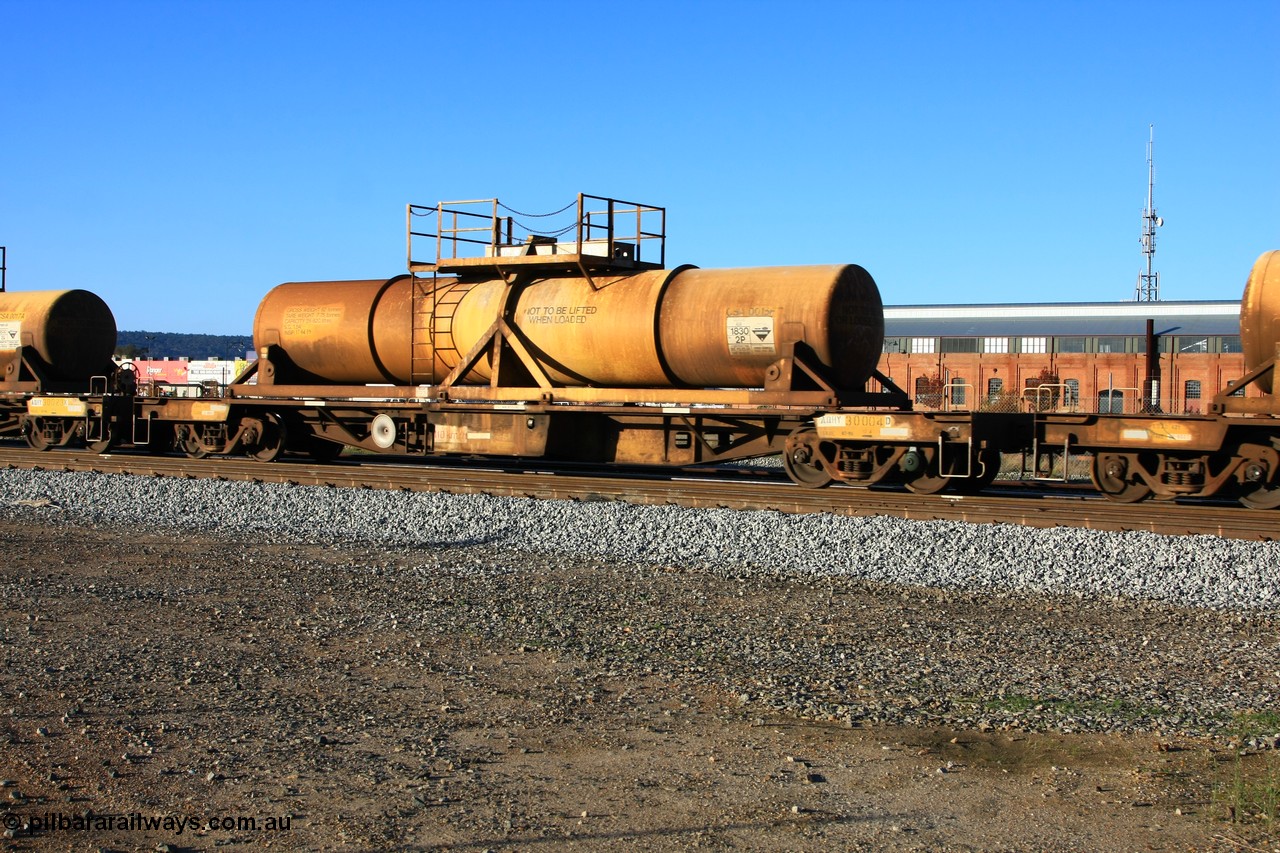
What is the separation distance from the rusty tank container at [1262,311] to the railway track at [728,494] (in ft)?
6.11

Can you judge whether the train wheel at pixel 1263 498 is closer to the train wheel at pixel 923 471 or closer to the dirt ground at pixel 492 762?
the train wheel at pixel 923 471

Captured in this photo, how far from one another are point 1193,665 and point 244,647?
20.0 ft

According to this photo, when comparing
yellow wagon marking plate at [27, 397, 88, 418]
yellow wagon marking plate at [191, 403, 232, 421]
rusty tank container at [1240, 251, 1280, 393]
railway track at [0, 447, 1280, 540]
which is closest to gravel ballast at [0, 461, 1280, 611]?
railway track at [0, 447, 1280, 540]

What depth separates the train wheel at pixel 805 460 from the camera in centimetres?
1573

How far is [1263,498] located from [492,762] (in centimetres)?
1160

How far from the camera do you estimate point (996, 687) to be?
7.00m

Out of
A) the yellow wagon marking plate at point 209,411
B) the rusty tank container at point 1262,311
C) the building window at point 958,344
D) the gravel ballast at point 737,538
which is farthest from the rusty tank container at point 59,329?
the building window at point 958,344

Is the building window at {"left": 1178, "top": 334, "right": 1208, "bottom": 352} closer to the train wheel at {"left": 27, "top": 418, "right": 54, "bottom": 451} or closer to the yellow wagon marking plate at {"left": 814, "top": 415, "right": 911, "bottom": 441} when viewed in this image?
the yellow wagon marking plate at {"left": 814, "top": 415, "right": 911, "bottom": 441}

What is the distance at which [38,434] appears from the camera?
23109 millimetres

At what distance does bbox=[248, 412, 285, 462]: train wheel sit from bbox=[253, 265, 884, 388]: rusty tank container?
1088 mm

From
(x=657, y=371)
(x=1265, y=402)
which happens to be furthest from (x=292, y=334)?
(x=1265, y=402)

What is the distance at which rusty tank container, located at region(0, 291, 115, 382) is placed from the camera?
2345 cm

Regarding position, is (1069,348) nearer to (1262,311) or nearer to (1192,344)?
(1192,344)

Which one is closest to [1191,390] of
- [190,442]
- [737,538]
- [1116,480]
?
[1116,480]
